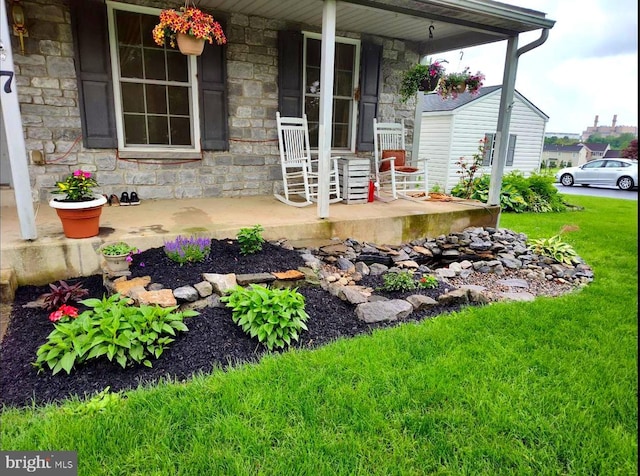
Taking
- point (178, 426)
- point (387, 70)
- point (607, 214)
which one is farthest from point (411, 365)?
point (607, 214)

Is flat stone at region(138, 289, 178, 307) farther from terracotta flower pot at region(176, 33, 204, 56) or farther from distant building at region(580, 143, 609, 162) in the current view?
distant building at region(580, 143, 609, 162)

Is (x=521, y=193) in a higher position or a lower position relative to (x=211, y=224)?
lower

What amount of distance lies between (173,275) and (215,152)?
2375 mm

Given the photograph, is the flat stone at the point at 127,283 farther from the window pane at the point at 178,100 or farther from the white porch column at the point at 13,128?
the window pane at the point at 178,100

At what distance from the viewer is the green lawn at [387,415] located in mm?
1498

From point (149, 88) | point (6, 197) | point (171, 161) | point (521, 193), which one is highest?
point (149, 88)

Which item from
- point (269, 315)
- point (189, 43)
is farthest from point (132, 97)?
point (269, 315)

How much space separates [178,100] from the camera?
4711mm

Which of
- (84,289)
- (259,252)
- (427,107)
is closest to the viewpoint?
(84,289)

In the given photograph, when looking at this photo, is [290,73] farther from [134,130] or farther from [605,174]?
[605,174]

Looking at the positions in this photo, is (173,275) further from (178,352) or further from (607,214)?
(607,214)

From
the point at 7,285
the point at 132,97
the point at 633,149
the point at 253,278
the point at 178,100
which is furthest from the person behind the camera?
the point at 633,149

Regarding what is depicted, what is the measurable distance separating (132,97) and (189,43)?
1.25 m

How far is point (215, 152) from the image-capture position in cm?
489
